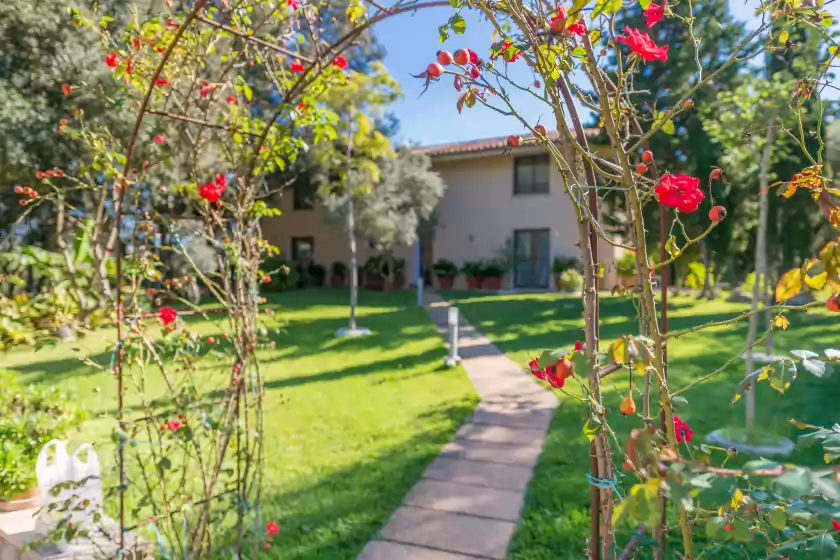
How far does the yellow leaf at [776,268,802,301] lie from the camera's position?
3.26 ft

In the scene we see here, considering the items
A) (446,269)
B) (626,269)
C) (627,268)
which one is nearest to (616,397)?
(626,269)

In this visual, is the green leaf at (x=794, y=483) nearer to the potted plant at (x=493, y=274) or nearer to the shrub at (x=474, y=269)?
the potted plant at (x=493, y=274)

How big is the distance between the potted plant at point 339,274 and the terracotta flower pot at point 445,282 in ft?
11.9

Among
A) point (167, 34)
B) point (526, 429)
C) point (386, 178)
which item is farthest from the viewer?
point (386, 178)

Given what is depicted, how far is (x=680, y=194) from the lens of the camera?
1183 mm

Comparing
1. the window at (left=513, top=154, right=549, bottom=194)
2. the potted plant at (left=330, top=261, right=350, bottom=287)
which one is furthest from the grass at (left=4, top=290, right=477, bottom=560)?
the potted plant at (left=330, top=261, right=350, bottom=287)

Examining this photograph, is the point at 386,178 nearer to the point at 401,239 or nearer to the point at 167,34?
the point at 401,239

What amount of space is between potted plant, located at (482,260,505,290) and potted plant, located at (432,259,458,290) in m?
1.11

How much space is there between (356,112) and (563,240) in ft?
30.3

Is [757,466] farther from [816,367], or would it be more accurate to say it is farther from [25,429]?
[25,429]

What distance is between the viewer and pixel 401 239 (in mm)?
15367

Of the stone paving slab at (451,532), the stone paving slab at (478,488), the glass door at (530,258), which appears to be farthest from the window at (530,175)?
the stone paving slab at (451,532)

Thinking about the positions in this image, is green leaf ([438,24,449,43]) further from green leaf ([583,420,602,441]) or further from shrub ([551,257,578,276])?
shrub ([551,257,578,276])

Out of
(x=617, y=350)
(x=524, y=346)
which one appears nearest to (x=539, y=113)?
(x=617, y=350)
